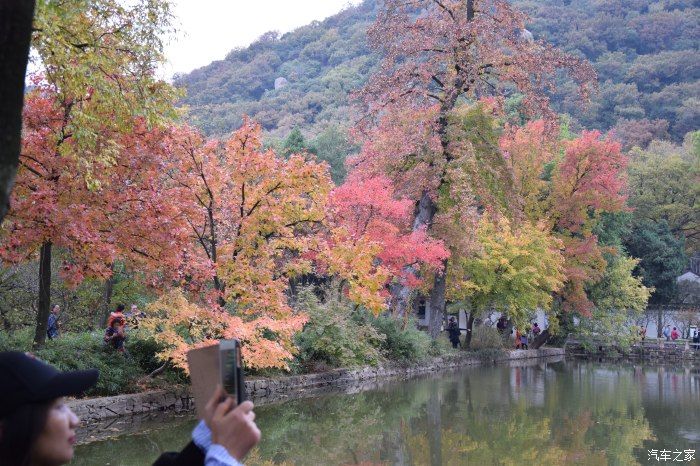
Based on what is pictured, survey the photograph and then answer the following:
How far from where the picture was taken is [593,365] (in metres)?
28.4

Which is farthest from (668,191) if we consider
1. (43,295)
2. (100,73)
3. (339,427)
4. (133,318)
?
(100,73)

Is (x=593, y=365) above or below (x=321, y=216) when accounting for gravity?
below

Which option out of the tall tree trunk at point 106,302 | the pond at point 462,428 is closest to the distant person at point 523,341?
the pond at point 462,428

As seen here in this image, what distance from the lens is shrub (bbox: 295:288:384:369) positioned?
17.9 m

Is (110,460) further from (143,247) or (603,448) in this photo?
(603,448)

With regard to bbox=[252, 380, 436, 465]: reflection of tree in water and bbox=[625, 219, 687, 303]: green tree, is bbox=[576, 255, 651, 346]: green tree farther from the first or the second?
bbox=[252, 380, 436, 465]: reflection of tree in water

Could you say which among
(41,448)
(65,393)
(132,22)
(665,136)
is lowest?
(41,448)

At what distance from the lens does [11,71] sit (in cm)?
237

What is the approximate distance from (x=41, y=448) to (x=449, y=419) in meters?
11.8

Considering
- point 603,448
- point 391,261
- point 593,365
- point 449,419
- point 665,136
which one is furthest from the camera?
point 665,136

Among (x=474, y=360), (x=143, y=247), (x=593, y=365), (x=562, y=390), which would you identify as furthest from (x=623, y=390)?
(x=143, y=247)

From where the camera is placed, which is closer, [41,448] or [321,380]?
[41,448]

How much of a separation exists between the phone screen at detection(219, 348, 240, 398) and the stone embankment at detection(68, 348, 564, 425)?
980cm

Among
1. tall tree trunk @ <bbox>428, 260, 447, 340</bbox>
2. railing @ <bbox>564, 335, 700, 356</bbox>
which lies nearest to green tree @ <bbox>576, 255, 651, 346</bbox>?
railing @ <bbox>564, 335, 700, 356</bbox>
